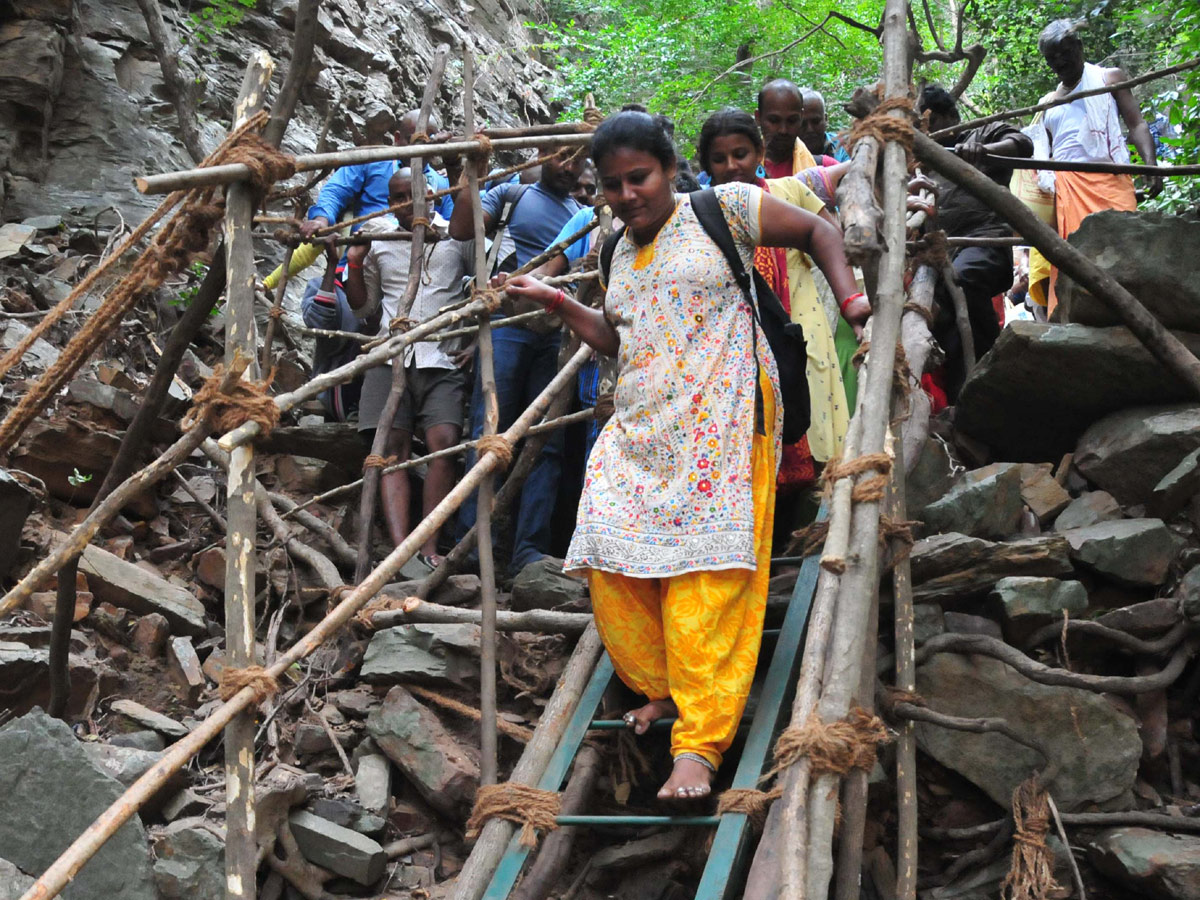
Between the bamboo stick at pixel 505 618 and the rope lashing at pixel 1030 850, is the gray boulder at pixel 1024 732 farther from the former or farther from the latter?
the bamboo stick at pixel 505 618

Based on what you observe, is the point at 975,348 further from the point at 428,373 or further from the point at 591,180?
the point at 428,373

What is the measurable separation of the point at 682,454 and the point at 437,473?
2.12 metres

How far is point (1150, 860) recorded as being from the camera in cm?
301

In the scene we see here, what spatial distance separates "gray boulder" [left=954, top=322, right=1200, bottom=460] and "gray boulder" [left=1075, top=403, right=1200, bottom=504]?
64mm

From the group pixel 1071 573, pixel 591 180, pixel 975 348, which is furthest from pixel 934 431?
pixel 591 180

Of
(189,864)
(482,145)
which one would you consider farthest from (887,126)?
(189,864)

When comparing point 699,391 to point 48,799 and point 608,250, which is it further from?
point 48,799

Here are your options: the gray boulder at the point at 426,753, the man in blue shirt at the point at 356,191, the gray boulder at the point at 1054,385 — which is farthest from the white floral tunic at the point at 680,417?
the man in blue shirt at the point at 356,191

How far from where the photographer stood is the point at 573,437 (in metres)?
4.89

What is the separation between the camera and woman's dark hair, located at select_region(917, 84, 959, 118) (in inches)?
196

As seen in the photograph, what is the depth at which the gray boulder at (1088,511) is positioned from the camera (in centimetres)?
405

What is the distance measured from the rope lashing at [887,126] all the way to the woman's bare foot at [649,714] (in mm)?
1660

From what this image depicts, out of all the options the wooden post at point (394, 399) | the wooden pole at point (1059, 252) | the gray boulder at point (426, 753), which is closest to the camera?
the wooden pole at point (1059, 252)

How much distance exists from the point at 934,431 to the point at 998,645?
1.71 m
